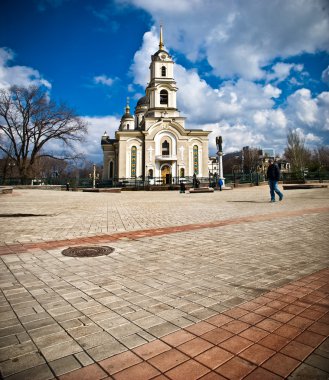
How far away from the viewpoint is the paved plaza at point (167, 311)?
1.71m

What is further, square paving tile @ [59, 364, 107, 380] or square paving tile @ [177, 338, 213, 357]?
square paving tile @ [177, 338, 213, 357]

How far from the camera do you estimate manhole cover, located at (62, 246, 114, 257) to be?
4.43 meters

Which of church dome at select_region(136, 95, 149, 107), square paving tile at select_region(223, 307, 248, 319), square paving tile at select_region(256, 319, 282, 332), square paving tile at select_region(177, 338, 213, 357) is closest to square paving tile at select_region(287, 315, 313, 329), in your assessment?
square paving tile at select_region(256, 319, 282, 332)

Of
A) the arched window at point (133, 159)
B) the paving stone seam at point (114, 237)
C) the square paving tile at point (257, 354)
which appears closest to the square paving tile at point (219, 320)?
the square paving tile at point (257, 354)

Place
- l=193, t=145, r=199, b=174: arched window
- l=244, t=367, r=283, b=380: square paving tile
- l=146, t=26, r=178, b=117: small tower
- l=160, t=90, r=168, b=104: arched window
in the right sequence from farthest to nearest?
l=160, t=90, r=168, b=104: arched window, l=146, t=26, r=178, b=117: small tower, l=193, t=145, r=199, b=174: arched window, l=244, t=367, r=283, b=380: square paving tile

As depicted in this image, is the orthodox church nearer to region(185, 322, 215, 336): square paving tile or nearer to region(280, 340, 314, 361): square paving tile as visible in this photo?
region(185, 322, 215, 336): square paving tile

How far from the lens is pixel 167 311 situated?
7.98 feet

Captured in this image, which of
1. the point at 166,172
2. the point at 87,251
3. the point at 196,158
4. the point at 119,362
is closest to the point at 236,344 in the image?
the point at 119,362

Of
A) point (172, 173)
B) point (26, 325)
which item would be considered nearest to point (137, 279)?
point (26, 325)

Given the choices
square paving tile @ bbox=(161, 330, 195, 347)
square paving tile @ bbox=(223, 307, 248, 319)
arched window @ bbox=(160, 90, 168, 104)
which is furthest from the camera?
arched window @ bbox=(160, 90, 168, 104)

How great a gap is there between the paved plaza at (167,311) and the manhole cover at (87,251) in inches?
6.1

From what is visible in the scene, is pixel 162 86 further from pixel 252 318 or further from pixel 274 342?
pixel 274 342

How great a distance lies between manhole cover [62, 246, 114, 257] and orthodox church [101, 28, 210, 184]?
4622 cm

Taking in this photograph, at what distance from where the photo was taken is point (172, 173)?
5422 cm
